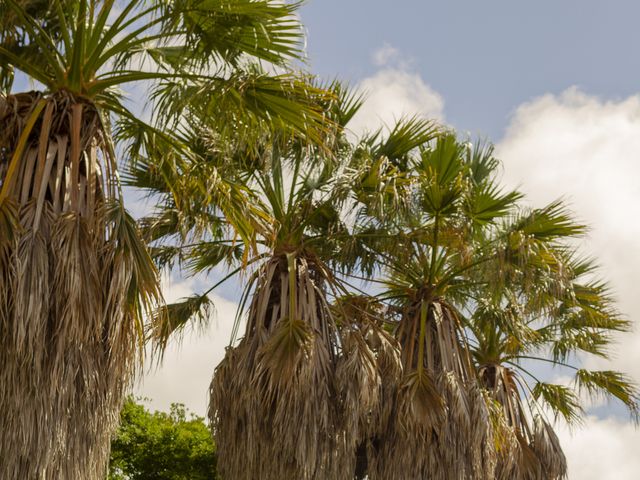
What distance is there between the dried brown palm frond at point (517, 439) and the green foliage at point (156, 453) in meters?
6.40

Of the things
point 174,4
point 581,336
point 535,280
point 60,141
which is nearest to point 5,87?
point 60,141

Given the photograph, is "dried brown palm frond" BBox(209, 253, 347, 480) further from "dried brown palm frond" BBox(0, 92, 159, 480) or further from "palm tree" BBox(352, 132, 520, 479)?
"dried brown palm frond" BBox(0, 92, 159, 480)

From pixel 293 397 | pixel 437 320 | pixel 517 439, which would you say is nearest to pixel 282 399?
pixel 293 397

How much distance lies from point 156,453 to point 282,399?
9.19 metres

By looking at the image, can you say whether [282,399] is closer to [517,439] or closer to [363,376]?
[363,376]

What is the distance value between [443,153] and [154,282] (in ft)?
19.6

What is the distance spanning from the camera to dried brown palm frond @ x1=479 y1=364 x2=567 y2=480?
45.0ft

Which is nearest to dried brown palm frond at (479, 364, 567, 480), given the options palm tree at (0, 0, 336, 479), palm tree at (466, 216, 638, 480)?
palm tree at (466, 216, 638, 480)

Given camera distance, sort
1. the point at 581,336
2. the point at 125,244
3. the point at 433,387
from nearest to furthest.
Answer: the point at 125,244 → the point at 433,387 → the point at 581,336

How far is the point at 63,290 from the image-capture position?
747 cm

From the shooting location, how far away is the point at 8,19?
8.70 meters

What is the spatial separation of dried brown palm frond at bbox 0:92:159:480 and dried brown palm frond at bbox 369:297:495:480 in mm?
5336

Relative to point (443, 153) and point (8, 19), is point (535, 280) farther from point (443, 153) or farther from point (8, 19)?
point (8, 19)

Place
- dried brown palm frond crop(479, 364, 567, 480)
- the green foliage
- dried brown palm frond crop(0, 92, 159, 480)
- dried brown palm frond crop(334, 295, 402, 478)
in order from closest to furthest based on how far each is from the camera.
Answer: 1. dried brown palm frond crop(0, 92, 159, 480)
2. dried brown palm frond crop(334, 295, 402, 478)
3. dried brown palm frond crop(479, 364, 567, 480)
4. the green foliage
